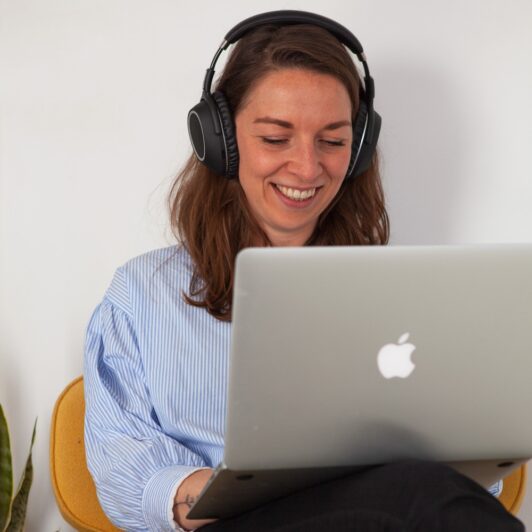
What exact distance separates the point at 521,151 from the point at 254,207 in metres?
0.75

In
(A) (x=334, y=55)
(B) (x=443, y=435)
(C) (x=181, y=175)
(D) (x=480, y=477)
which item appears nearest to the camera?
(B) (x=443, y=435)

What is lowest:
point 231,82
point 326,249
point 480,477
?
point 480,477

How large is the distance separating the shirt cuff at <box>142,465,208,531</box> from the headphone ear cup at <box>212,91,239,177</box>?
1.75 feet

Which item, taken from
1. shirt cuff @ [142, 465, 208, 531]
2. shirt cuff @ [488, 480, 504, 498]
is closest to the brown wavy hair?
shirt cuff @ [142, 465, 208, 531]

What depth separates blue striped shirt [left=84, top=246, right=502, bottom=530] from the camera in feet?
5.60

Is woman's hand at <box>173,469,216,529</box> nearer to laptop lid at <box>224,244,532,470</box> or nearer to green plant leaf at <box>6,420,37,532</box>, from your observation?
laptop lid at <box>224,244,532,470</box>

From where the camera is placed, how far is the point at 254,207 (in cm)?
187

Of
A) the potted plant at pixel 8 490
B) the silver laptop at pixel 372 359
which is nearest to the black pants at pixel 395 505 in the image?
the silver laptop at pixel 372 359

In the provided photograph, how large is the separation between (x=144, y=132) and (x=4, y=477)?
2.59ft

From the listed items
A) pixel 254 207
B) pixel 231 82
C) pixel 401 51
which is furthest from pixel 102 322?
pixel 401 51

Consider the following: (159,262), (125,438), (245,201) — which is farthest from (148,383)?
(245,201)

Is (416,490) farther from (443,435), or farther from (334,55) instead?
(334,55)

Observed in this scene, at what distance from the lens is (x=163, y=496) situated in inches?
61.9

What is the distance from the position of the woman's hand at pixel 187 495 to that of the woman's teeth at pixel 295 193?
51cm
